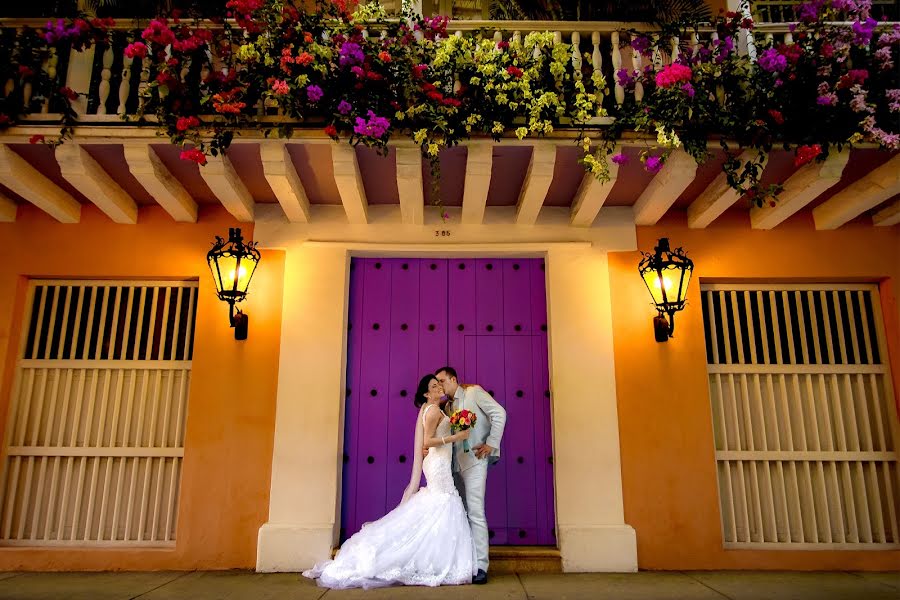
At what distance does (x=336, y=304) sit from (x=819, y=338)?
502 centimetres

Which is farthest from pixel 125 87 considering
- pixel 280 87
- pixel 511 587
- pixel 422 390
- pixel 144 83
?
pixel 511 587

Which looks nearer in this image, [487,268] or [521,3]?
[487,268]

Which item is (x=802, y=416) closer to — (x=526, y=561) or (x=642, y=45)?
(x=526, y=561)

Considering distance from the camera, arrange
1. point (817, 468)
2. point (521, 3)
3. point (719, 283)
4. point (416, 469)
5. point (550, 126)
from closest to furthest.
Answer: point (550, 126) < point (416, 469) < point (817, 468) < point (719, 283) < point (521, 3)

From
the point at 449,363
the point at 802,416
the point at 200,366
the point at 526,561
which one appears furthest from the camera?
the point at 449,363

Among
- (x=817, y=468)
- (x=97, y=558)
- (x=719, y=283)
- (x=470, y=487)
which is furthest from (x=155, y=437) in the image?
(x=817, y=468)

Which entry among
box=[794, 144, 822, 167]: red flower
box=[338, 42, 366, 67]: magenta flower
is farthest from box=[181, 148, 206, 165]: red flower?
box=[794, 144, 822, 167]: red flower

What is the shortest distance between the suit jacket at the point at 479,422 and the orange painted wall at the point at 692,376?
1.29 metres

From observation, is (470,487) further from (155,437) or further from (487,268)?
(155,437)

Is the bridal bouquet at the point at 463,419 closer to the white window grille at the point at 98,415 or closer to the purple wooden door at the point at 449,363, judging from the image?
the purple wooden door at the point at 449,363

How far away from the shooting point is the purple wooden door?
5871 mm

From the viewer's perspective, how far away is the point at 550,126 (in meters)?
4.91

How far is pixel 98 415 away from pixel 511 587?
14.3ft

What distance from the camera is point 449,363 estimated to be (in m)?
6.17
